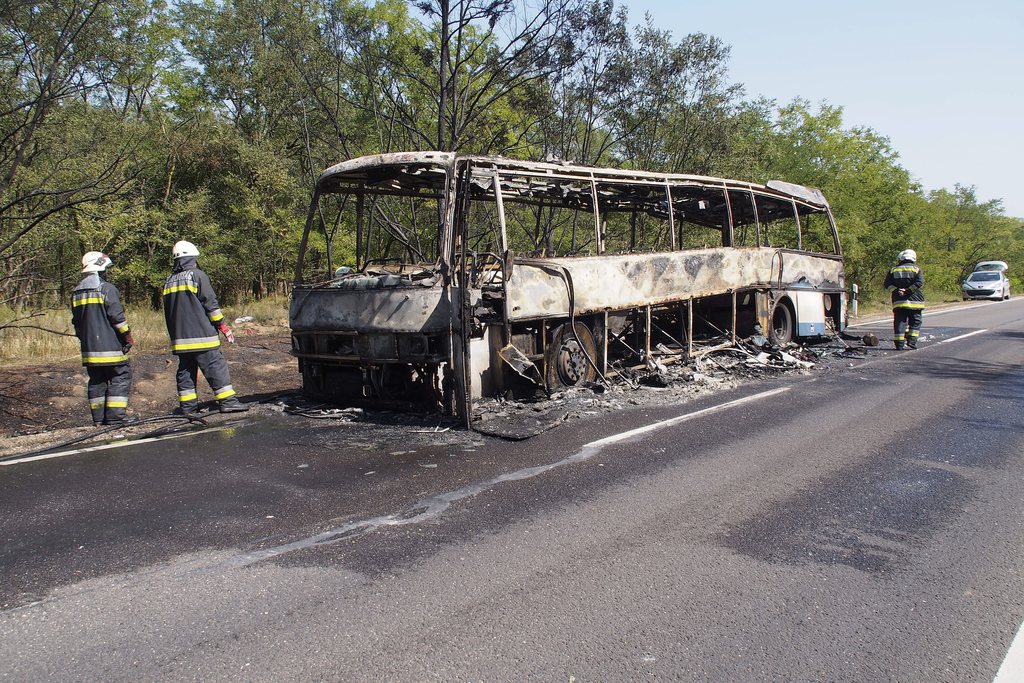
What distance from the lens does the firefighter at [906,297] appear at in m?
12.7

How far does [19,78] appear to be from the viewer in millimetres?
8148

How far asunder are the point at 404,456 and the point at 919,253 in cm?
3558

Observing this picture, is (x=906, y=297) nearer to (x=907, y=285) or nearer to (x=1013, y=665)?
(x=907, y=285)

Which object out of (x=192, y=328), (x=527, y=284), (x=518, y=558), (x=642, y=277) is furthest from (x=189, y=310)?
(x=642, y=277)

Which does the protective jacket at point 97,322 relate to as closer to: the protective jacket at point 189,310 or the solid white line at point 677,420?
the protective jacket at point 189,310

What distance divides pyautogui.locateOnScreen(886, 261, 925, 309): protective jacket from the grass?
12.0m

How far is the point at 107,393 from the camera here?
724 centimetres

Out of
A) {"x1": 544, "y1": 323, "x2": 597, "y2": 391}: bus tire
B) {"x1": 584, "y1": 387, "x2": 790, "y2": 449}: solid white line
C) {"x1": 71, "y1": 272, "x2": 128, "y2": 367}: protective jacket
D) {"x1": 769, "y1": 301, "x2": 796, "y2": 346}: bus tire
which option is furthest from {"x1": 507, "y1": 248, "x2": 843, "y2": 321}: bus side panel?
{"x1": 71, "y1": 272, "x2": 128, "y2": 367}: protective jacket

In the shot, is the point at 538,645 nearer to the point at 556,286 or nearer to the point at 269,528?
the point at 269,528

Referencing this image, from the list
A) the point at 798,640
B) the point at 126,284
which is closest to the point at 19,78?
the point at 798,640

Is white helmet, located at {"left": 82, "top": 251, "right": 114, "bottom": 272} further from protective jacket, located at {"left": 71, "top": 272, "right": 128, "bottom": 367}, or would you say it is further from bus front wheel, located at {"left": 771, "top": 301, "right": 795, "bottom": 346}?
bus front wheel, located at {"left": 771, "top": 301, "right": 795, "bottom": 346}

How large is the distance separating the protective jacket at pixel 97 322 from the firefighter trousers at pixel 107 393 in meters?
0.14

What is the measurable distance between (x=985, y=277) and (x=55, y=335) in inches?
1533

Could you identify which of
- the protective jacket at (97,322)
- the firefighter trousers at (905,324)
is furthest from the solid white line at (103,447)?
the firefighter trousers at (905,324)
